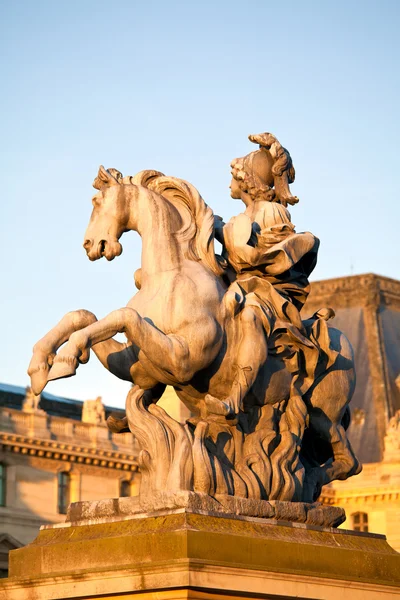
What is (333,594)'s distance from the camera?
11742mm

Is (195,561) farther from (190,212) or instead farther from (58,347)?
(190,212)

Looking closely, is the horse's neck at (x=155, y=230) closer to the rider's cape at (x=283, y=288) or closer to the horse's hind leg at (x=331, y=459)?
the rider's cape at (x=283, y=288)

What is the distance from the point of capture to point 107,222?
12.4 metres

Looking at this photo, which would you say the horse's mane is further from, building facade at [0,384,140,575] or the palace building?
building facade at [0,384,140,575]

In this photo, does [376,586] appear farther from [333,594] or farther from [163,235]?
[163,235]

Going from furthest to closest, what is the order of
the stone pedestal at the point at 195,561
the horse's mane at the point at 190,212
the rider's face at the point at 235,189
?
the rider's face at the point at 235,189, the horse's mane at the point at 190,212, the stone pedestal at the point at 195,561

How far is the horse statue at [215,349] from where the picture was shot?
1180 centimetres

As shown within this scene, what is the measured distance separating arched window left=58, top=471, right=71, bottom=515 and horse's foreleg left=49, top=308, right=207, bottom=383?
58564 mm

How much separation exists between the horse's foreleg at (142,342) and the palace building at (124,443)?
154 ft

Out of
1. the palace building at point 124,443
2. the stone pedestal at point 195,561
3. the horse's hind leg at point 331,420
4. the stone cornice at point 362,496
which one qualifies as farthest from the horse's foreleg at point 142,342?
the stone cornice at point 362,496

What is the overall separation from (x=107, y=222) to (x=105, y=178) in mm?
362

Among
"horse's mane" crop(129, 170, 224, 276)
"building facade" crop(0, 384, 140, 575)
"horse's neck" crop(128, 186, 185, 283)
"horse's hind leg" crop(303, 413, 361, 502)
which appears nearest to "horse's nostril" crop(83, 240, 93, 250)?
"horse's neck" crop(128, 186, 185, 283)

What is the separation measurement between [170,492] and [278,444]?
47.4 inches

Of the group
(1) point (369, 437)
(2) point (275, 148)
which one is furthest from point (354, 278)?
(2) point (275, 148)
